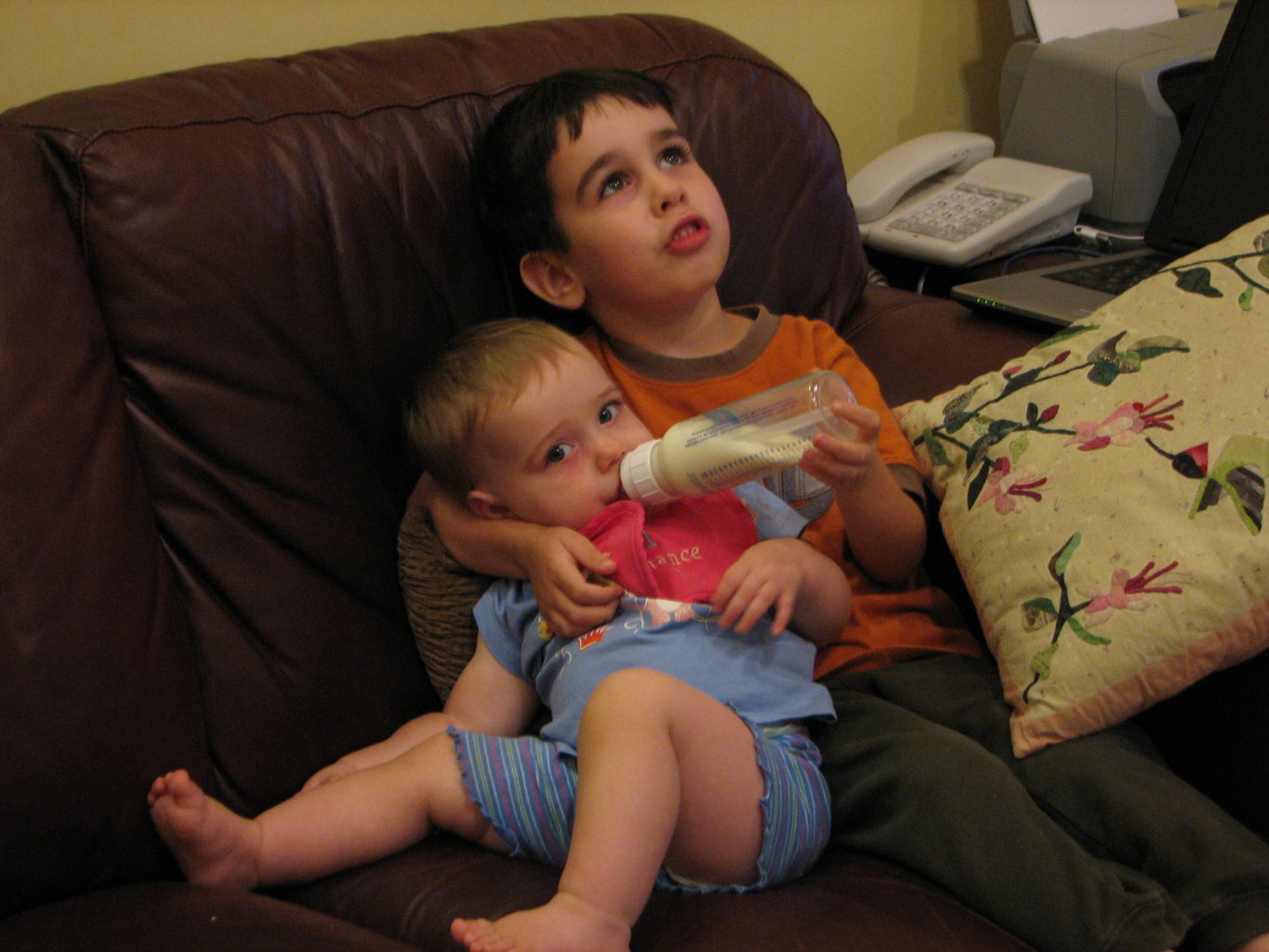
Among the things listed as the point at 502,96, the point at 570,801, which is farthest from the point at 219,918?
the point at 502,96

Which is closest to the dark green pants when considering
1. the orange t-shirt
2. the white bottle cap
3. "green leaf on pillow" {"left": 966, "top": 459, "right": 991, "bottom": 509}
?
the orange t-shirt

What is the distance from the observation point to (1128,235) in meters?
1.87

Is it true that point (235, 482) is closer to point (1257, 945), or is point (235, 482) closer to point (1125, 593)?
point (1125, 593)

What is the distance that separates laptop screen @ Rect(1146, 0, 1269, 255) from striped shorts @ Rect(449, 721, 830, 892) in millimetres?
1152

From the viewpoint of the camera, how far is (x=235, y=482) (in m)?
1.05

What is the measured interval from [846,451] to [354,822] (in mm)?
582

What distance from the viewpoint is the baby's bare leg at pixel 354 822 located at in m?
0.97

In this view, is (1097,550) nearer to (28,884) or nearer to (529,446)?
(529,446)

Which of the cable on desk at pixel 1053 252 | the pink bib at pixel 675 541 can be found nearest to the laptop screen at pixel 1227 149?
the cable on desk at pixel 1053 252

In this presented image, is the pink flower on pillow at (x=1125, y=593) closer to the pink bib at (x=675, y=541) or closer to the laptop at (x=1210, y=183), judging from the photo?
the pink bib at (x=675, y=541)

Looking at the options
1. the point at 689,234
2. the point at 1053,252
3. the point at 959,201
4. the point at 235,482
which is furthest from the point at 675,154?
the point at 1053,252

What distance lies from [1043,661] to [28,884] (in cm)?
91

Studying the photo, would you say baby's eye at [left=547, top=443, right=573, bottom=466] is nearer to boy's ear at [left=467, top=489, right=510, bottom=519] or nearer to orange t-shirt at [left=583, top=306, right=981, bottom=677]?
boy's ear at [left=467, top=489, right=510, bottom=519]

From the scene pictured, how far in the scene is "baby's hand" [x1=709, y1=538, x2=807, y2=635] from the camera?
A: 38.5 inches
